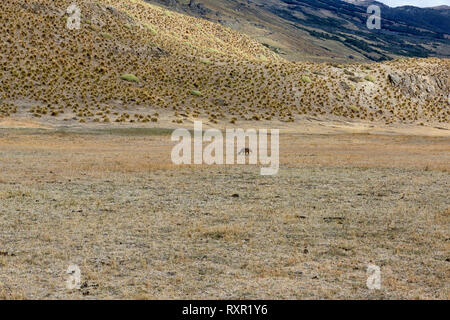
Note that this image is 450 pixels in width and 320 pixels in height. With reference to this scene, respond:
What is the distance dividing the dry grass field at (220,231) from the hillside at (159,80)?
120 feet

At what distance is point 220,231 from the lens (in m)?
13.8

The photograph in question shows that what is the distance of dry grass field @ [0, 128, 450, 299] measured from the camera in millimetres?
9711

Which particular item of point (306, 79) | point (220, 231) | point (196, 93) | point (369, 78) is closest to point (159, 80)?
point (196, 93)

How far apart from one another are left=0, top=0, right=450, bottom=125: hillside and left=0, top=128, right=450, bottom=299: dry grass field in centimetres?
3653

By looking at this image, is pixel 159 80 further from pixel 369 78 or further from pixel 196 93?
pixel 369 78

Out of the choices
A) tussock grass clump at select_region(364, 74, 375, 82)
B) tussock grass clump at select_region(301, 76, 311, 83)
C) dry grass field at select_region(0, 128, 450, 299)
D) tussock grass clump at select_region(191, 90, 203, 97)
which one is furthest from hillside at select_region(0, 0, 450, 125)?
dry grass field at select_region(0, 128, 450, 299)

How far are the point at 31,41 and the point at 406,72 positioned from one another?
7161 cm

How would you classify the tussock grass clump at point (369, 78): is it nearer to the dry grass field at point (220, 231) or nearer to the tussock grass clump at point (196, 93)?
the tussock grass clump at point (196, 93)

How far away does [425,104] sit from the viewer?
89.7 m

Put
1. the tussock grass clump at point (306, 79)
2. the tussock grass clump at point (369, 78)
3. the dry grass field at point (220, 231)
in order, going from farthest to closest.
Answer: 1. the tussock grass clump at point (369, 78)
2. the tussock grass clump at point (306, 79)
3. the dry grass field at point (220, 231)

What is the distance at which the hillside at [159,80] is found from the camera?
64188 mm

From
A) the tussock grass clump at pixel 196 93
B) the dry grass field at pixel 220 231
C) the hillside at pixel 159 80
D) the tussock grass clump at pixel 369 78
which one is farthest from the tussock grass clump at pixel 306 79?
the dry grass field at pixel 220 231

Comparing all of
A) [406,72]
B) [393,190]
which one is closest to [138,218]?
[393,190]

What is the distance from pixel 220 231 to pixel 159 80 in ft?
217
